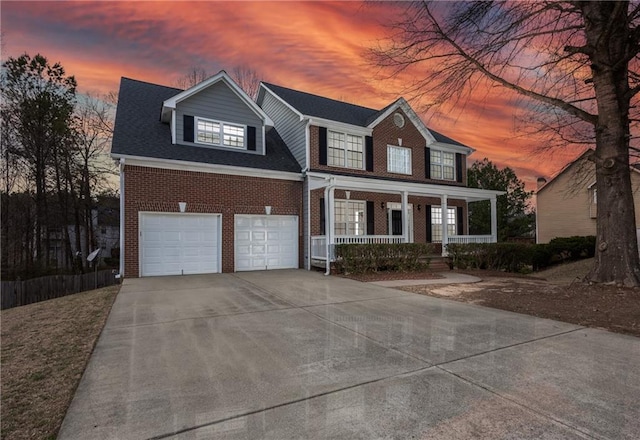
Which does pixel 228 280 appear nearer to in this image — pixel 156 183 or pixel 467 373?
pixel 156 183

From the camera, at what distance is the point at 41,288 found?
34.1 ft

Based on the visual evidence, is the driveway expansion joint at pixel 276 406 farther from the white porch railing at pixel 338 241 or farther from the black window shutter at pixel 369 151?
the black window shutter at pixel 369 151

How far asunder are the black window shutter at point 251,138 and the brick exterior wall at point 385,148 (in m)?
2.34

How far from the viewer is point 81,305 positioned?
735cm

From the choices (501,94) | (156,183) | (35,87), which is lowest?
(156,183)

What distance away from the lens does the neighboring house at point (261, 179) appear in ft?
37.1

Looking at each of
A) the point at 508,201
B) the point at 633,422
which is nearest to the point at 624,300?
the point at 633,422

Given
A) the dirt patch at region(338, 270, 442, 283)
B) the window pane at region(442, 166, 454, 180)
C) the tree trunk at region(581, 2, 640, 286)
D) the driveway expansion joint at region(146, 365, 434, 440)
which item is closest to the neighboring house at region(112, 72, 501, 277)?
the window pane at region(442, 166, 454, 180)

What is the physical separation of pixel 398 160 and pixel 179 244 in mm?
10633

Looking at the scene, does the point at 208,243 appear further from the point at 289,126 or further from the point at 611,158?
the point at 611,158

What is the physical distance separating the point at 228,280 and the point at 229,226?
8.82 feet

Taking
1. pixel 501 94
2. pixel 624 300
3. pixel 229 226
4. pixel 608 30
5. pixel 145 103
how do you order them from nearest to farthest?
pixel 624 300, pixel 608 30, pixel 501 94, pixel 229 226, pixel 145 103

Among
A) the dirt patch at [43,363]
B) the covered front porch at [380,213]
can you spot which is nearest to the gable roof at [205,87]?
the covered front porch at [380,213]

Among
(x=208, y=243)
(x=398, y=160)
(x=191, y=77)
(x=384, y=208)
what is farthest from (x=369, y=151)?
(x=191, y=77)
